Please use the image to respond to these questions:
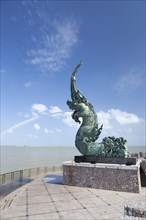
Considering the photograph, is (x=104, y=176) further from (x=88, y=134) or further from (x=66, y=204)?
(x=66, y=204)

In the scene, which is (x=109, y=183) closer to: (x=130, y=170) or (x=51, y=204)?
(x=130, y=170)

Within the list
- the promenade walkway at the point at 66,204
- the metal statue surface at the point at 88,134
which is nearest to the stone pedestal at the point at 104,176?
the promenade walkway at the point at 66,204

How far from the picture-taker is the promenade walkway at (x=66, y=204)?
27.5 feet

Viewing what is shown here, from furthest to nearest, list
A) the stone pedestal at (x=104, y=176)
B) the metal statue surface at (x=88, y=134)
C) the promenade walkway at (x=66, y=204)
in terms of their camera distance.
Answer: the metal statue surface at (x=88, y=134), the stone pedestal at (x=104, y=176), the promenade walkway at (x=66, y=204)

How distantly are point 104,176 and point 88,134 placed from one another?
134 inches

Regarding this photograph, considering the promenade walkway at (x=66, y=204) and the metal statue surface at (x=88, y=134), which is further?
the metal statue surface at (x=88, y=134)

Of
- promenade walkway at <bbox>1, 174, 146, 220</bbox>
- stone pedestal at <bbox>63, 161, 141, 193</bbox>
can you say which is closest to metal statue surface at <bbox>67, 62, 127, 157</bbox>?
stone pedestal at <bbox>63, 161, 141, 193</bbox>

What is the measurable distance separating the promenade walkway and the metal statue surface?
2.86 m

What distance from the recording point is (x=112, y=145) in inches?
580

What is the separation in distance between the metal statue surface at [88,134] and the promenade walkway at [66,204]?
286 cm

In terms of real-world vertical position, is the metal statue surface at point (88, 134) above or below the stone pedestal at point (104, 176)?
above

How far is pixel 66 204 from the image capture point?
9.96 m

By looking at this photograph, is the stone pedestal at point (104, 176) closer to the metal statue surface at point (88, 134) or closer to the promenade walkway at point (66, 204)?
the promenade walkway at point (66, 204)

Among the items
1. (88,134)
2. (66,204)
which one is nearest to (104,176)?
(88,134)
